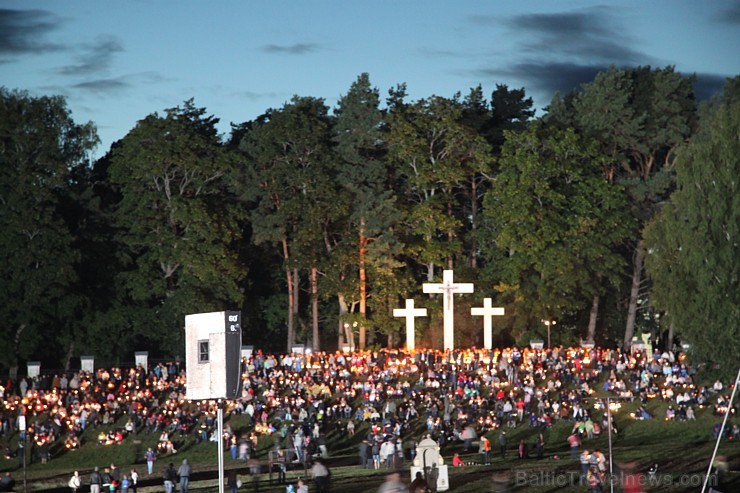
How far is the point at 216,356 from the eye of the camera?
28672 millimetres

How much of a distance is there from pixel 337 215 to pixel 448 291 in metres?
7.20

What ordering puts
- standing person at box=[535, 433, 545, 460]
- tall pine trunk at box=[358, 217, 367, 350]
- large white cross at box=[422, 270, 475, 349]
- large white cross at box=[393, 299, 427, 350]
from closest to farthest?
standing person at box=[535, 433, 545, 460] < large white cross at box=[422, 270, 475, 349] < large white cross at box=[393, 299, 427, 350] < tall pine trunk at box=[358, 217, 367, 350]

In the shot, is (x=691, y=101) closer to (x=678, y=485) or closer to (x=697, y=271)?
(x=697, y=271)

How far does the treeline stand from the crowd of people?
7219 mm

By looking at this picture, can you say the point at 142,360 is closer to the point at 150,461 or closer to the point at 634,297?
the point at 150,461

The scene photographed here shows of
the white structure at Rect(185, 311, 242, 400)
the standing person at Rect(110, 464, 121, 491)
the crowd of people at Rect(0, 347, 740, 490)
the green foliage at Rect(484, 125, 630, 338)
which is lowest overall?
the standing person at Rect(110, 464, 121, 491)

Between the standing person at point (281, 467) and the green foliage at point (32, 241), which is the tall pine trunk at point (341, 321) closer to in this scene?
the green foliage at point (32, 241)

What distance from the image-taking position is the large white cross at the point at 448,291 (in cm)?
6662

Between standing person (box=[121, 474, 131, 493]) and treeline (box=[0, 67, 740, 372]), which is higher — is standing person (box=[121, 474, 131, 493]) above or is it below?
below

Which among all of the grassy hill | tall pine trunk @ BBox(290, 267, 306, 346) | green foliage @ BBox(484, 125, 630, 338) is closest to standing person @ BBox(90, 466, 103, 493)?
the grassy hill

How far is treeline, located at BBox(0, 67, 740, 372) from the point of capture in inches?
2657

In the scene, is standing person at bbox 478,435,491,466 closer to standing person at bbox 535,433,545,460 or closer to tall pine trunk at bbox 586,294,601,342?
standing person at bbox 535,433,545,460

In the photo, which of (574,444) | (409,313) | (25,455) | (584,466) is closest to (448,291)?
(409,313)

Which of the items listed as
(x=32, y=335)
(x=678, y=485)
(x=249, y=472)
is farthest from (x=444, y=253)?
(x=678, y=485)
